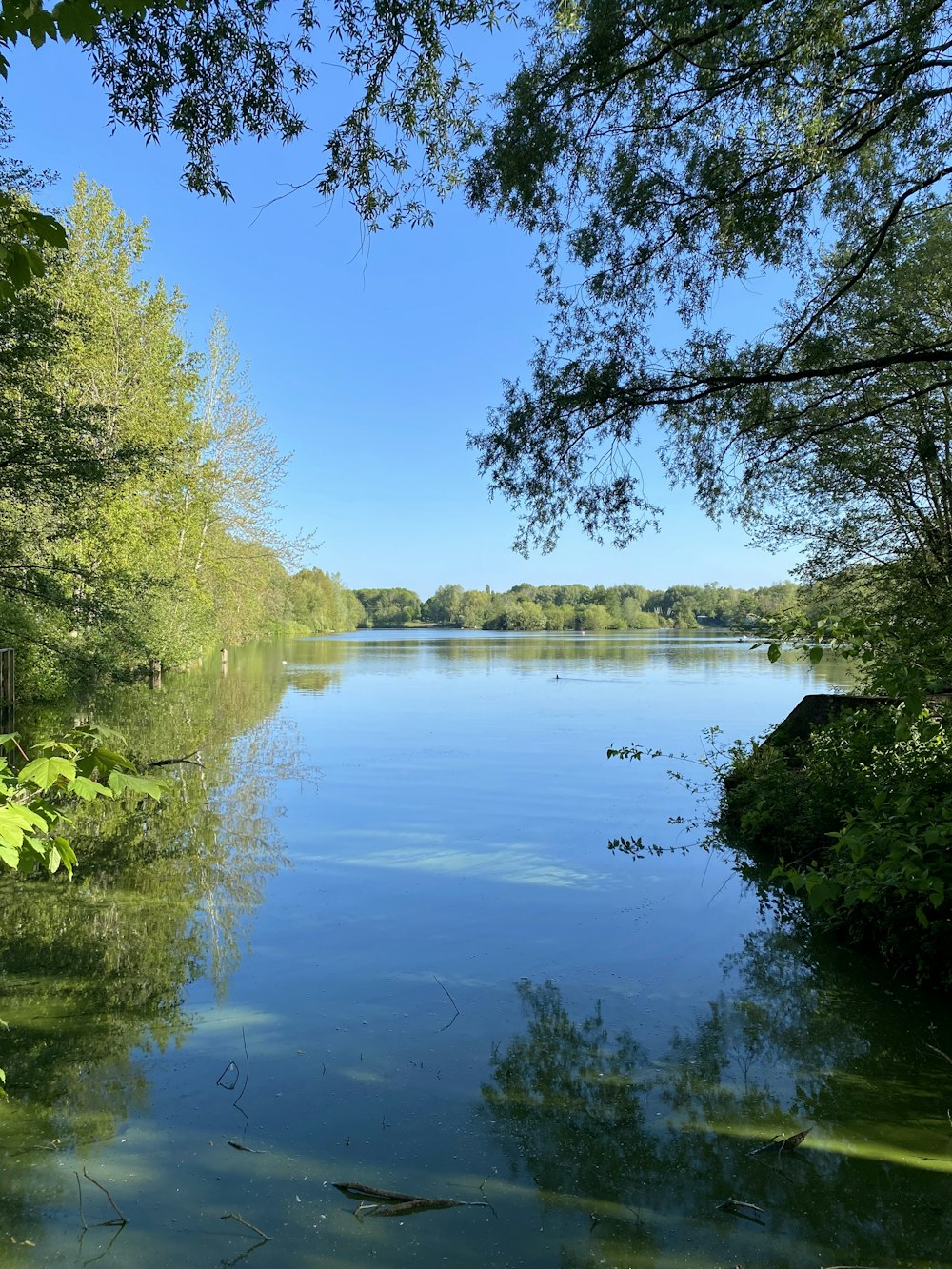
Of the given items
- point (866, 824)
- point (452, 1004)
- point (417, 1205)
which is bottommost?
point (452, 1004)

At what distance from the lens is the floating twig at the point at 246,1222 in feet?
8.64

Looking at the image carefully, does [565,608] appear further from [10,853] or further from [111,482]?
[10,853]

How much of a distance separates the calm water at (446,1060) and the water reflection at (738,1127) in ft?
0.05

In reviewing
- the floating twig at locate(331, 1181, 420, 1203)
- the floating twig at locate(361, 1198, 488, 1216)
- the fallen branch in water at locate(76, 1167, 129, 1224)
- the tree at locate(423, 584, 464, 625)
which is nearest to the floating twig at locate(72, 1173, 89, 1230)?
the fallen branch in water at locate(76, 1167, 129, 1224)

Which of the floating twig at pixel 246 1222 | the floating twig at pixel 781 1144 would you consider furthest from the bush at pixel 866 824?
the floating twig at pixel 246 1222

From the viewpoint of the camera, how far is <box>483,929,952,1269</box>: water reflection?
2.67m

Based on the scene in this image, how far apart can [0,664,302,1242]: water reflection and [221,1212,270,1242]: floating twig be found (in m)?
0.67

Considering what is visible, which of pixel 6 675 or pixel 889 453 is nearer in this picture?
pixel 889 453

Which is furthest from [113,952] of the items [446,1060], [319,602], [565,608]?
[565,608]

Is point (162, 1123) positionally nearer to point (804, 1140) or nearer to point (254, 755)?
point (804, 1140)

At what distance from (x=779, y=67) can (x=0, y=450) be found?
1001 centimetres

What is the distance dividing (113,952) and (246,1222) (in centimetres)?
293

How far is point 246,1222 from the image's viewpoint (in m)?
2.70

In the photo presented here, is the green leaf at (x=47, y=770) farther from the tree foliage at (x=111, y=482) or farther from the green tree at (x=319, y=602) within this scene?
the green tree at (x=319, y=602)
